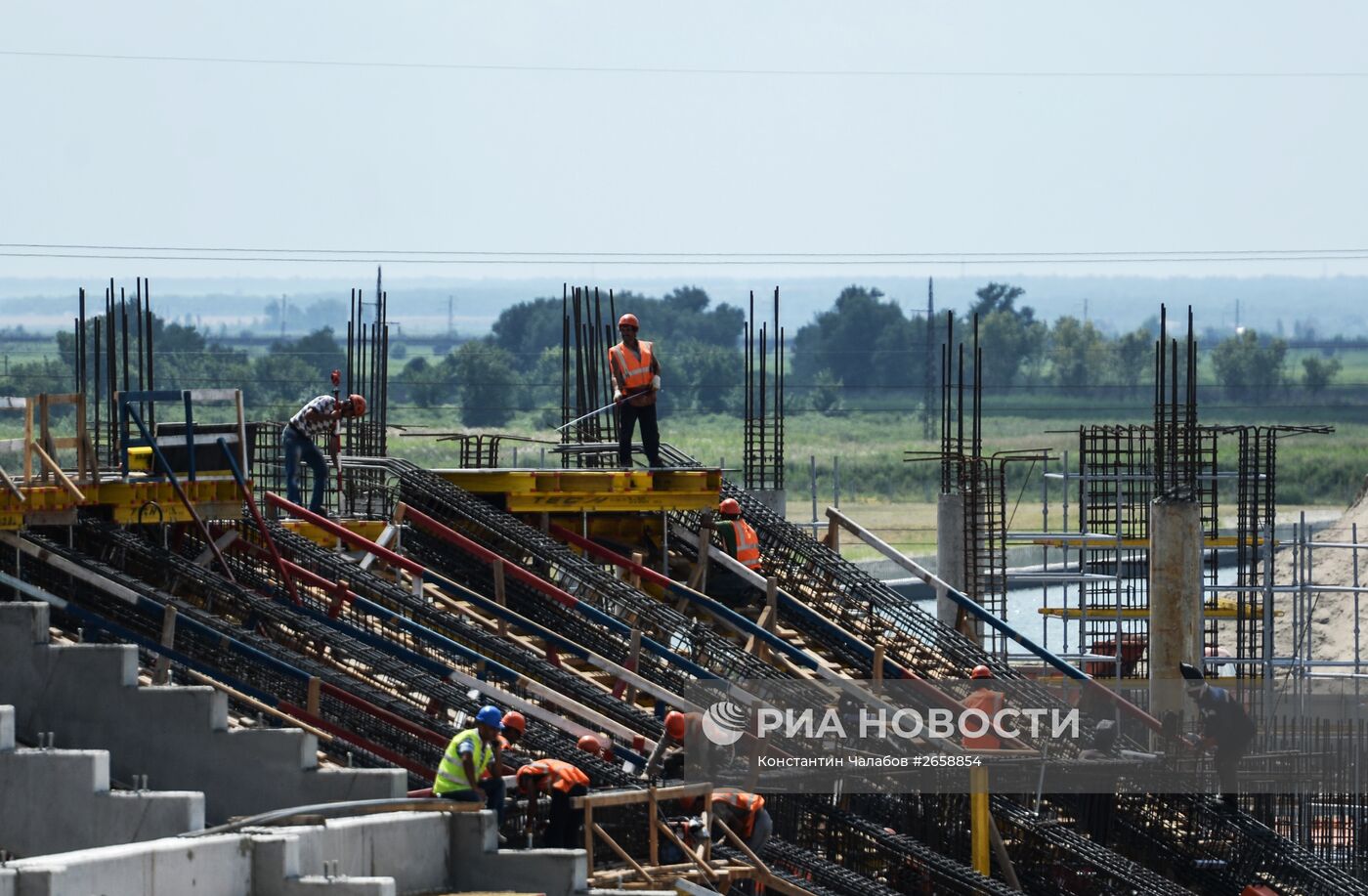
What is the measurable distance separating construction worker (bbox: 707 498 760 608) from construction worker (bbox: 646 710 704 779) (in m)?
6.08

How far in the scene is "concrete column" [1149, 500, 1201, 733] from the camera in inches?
1272

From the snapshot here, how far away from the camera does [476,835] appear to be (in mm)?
19656

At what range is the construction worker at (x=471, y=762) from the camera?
64.8ft

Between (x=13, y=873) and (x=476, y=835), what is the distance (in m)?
4.59

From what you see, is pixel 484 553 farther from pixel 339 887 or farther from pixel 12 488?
pixel 339 887

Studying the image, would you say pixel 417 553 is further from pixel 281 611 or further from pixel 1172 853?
pixel 1172 853

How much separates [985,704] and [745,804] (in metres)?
5.11

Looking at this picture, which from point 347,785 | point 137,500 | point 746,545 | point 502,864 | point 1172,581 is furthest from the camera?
point 1172,581

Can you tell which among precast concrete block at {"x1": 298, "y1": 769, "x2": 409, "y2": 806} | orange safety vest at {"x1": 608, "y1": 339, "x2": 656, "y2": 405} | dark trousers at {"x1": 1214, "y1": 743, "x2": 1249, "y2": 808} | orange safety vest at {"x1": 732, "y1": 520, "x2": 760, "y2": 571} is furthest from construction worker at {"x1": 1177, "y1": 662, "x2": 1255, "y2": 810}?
precast concrete block at {"x1": 298, "y1": 769, "x2": 409, "y2": 806}

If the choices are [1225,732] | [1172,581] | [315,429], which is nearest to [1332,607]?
[1172,581]

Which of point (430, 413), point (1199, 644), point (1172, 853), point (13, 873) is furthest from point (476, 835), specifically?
point (430, 413)

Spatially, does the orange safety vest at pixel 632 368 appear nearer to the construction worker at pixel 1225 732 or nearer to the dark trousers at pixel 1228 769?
the construction worker at pixel 1225 732

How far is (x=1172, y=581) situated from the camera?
106 feet

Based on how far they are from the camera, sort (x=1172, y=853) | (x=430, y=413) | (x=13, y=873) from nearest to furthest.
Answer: (x=13, y=873) < (x=1172, y=853) < (x=430, y=413)
